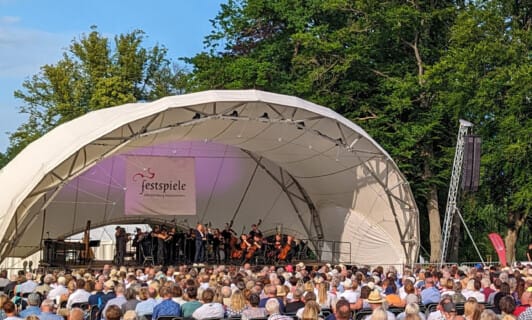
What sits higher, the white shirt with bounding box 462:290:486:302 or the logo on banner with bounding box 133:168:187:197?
the logo on banner with bounding box 133:168:187:197

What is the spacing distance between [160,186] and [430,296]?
14602mm

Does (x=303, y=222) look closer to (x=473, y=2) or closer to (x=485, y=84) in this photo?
(x=485, y=84)

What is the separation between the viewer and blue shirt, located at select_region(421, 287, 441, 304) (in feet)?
33.9

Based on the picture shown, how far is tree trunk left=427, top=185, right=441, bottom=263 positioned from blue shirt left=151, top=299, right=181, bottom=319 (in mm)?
21829

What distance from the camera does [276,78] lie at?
104 ft

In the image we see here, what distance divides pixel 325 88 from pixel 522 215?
8511 millimetres

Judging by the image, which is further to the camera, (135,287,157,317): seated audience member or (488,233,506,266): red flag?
(488,233,506,266): red flag

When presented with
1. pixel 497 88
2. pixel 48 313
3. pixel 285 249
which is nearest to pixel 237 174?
pixel 285 249

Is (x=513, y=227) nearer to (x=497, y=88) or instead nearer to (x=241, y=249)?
(x=497, y=88)

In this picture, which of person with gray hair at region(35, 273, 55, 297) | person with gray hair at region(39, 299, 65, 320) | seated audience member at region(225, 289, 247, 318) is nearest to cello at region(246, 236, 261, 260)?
person with gray hair at region(35, 273, 55, 297)

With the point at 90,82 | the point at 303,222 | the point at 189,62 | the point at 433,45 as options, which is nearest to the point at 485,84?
the point at 433,45

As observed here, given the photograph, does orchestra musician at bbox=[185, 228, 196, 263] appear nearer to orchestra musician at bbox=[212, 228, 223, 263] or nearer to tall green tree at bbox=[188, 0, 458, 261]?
orchestra musician at bbox=[212, 228, 223, 263]

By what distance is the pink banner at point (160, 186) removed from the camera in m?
23.8

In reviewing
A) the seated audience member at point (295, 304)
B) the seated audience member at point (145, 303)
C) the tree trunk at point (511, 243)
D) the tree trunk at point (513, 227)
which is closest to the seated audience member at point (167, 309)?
the seated audience member at point (145, 303)
